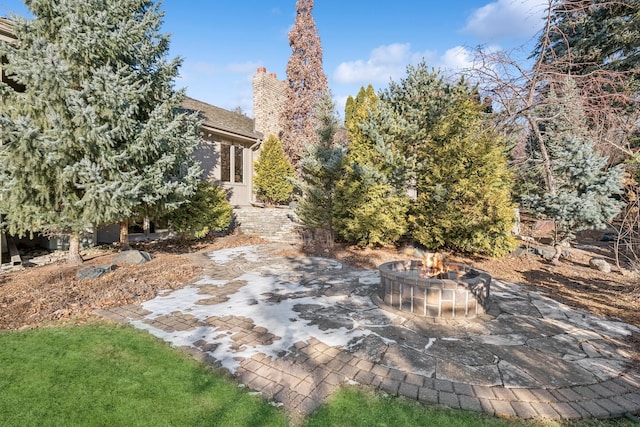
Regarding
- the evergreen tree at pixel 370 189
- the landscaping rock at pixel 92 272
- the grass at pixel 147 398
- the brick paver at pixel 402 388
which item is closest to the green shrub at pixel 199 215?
the landscaping rock at pixel 92 272

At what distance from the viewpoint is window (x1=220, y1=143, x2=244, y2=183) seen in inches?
566

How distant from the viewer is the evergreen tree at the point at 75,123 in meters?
6.22

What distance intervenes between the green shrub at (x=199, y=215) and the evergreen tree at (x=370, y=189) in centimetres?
443

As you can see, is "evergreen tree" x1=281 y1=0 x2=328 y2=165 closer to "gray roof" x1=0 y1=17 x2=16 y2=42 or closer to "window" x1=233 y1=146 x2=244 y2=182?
"window" x1=233 y1=146 x2=244 y2=182

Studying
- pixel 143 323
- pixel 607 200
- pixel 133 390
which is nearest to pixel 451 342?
pixel 133 390

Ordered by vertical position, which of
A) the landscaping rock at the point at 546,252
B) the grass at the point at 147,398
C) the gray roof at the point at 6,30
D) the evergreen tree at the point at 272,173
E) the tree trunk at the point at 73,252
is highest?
the gray roof at the point at 6,30

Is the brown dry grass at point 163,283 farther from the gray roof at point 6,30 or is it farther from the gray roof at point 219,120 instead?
the gray roof at point 219,120

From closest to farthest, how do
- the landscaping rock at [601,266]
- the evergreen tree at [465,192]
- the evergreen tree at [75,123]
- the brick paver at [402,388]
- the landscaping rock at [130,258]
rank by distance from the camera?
the brick paver at [402,388], the evergreen tree at [75,123], the landscaping rock at [130,258], the landscaping rock at [601,266], the evergreen tree at [465,192]

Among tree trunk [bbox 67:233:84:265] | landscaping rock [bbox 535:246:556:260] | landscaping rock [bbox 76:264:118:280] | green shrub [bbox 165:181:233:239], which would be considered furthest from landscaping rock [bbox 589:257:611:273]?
tree trunk [bbox 67:233:84:265]

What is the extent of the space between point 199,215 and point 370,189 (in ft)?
18.6

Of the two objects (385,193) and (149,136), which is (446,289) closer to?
(385,193)

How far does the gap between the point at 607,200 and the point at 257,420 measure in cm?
960

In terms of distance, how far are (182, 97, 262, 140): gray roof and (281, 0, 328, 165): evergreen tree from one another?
2906mm

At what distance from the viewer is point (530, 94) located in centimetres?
730
